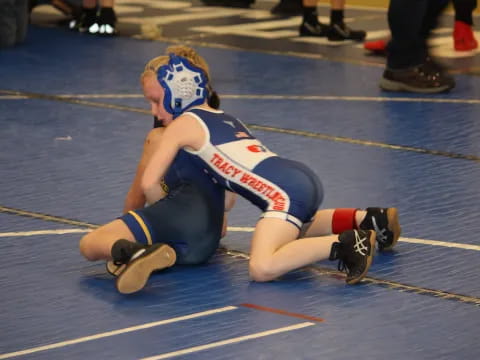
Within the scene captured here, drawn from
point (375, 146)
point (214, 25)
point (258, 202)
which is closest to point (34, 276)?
point (258, 202)

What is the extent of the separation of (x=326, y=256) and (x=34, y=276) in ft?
3.40

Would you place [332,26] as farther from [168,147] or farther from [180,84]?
[168,147]

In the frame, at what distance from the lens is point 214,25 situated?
10969 millimetres

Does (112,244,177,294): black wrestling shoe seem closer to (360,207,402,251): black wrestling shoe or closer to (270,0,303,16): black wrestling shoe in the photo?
(360,207,402,251): black wrestling shoe

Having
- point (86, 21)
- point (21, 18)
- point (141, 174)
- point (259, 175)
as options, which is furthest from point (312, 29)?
point (259, 175)

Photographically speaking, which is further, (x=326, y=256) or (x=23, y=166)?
(x=23, y=166)

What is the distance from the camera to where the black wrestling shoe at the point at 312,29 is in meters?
10.4

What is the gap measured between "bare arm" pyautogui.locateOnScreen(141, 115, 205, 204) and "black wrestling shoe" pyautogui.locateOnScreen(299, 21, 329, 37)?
6.07m

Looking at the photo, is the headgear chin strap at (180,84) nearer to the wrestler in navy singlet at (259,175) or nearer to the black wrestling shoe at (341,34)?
the wrestler in navy singlet at (259,175)

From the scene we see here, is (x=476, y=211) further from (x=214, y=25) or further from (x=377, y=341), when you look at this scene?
(x=214, y=25)

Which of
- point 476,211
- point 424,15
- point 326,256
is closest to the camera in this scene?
point 326,256

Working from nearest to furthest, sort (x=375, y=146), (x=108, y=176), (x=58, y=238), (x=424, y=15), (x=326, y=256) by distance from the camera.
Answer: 1. (x=326, y=256)
2. (x=58, y=238)
3. (x=108, y=176)
4. (x=375, y=146)
5. (x=424, y=15)

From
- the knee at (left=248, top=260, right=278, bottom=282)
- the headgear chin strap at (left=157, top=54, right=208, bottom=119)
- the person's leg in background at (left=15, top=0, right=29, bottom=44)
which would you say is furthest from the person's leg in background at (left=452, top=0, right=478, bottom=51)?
the knee at (left=248, top=260, right=278, bottom=282)

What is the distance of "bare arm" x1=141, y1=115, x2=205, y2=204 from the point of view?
440 centimetres
